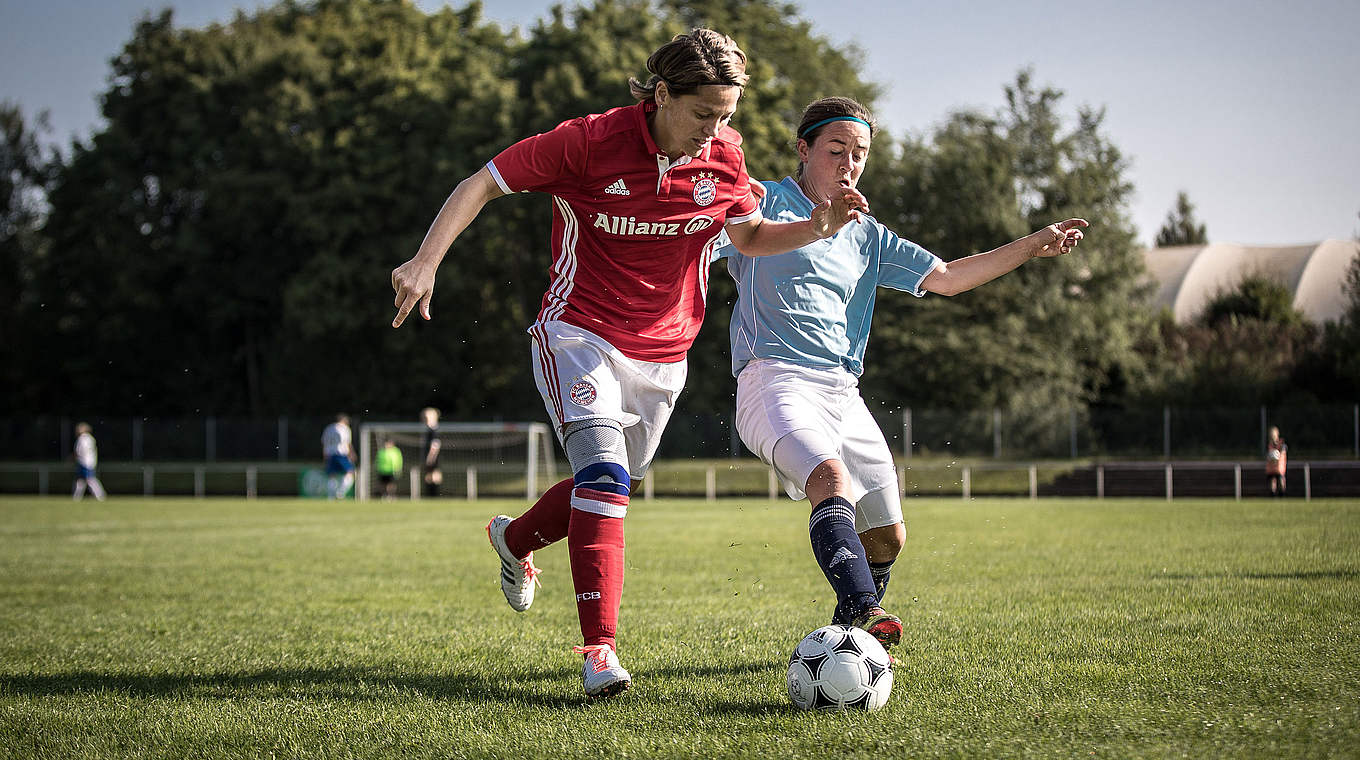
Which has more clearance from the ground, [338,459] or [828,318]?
[828,318]

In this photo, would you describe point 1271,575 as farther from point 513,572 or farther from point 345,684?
point 345,684

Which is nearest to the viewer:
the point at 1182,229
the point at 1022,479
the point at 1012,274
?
the point at 1022,479

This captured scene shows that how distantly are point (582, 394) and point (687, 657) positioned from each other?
4.26 ft

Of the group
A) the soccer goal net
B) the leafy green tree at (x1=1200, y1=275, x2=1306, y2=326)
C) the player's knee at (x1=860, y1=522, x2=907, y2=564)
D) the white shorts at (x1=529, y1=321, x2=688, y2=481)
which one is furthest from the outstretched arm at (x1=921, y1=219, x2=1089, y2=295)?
the leafy green tree at (x1=1200, y1=275, x2=1306, y2=326)

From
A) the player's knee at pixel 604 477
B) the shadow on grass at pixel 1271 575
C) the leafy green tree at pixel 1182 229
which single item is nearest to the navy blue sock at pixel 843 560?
the player's knee at pixel 604 477

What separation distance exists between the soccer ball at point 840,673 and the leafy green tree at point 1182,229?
89.5 meters

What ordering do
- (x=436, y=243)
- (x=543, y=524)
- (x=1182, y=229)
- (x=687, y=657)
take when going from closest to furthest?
(x=436, y=243)
(x=687, y=657)
(x=543, y=524)
(x=1182, y=229)

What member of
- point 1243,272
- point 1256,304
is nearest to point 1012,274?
point 1256,304

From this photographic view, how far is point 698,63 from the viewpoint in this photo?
13.6 ft

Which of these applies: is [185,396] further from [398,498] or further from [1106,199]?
[1106,199]

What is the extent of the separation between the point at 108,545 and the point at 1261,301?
43.6 m

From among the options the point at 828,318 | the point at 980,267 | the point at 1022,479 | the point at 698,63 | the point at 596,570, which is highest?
the point at 698,63

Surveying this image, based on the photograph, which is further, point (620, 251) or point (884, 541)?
point (884, 541)

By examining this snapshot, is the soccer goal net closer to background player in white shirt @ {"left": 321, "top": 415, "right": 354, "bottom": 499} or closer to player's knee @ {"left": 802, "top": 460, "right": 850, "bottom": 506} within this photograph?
background player in white shirt @ {"left": 321, "top": 415, "right": 354, "bottom": 499}
